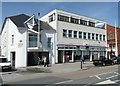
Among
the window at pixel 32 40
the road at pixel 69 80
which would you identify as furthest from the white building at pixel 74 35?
the road at pixel 69 80

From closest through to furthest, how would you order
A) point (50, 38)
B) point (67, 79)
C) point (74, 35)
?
point (67, 79), point (50, 38), point (74, 35)

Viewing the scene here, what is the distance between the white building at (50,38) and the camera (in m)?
29.6

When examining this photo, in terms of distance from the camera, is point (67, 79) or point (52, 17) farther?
point (52, 17)

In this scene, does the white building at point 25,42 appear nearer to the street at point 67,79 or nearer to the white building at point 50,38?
the white building at point 50,38

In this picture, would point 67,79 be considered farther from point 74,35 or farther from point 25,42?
point 74,35

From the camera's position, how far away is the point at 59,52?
34.6 meters

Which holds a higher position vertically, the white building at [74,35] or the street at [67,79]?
the white building at [74,35]

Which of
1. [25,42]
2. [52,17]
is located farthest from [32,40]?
[52,17]

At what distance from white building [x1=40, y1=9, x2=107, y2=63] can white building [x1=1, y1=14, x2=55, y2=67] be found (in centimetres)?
189

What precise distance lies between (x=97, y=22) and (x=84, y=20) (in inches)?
213

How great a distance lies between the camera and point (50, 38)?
3294 centimetres

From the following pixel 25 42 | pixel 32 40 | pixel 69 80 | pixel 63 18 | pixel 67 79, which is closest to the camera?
pixel 69 80

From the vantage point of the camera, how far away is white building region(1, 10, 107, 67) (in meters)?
A: 29.6

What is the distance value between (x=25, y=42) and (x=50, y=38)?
4994mm
